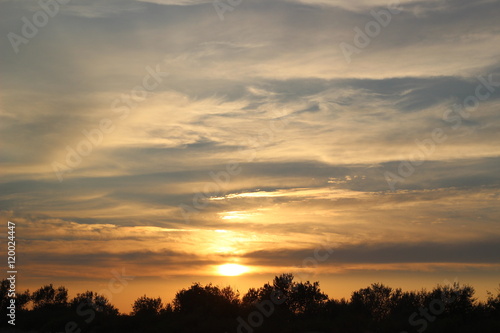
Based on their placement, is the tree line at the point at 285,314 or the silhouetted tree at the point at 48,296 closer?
the tree line at the point at 285,314

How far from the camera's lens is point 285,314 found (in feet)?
155

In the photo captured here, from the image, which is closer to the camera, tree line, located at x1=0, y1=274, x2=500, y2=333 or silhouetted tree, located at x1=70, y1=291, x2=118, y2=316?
tree line, located at x1=0, y1=274, x2=500, y2=333

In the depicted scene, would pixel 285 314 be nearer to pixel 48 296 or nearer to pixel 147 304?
pixel 147 304

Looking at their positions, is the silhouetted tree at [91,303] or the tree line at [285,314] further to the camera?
the silhouetted tree at [91,303]

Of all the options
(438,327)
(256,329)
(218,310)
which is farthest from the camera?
(218,310)

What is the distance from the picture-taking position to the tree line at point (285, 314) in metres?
37.6

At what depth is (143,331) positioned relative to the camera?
153ft

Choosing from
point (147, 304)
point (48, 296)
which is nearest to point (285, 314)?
Result: point (147, 304)

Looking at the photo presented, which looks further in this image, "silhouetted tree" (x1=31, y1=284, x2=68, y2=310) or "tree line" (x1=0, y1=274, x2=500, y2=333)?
"silhouetted tree" (x1=31, y1=284, x2=68, y2=310)

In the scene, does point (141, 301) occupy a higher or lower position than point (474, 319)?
higher

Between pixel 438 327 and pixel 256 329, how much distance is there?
13.9 m

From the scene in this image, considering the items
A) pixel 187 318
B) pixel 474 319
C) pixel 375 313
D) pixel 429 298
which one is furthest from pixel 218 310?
pixel 474 319

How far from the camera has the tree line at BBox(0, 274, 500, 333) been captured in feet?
123

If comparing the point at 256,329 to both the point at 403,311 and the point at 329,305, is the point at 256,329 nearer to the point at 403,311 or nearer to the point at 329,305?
the point at 329,305
